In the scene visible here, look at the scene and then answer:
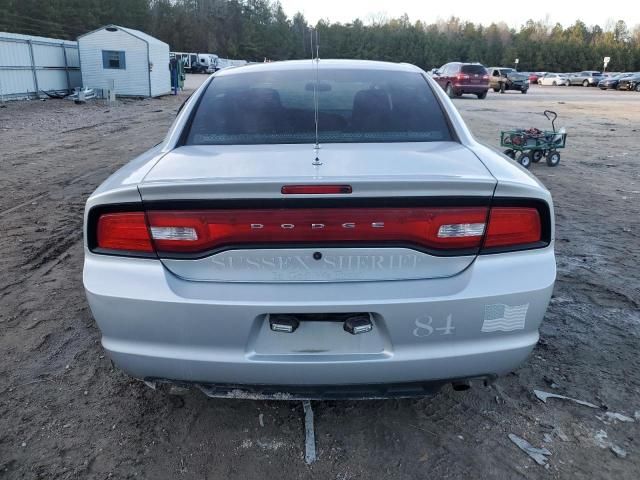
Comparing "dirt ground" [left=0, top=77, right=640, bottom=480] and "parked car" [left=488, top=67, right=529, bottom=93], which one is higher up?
"parked car" [left=488, top=67, right=529, bottom=93]

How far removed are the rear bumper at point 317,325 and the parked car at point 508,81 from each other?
128 feet

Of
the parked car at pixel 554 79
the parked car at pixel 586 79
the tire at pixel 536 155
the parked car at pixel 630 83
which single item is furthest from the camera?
the parked car at pixel 554 79

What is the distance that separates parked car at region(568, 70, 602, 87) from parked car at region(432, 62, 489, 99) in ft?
97.2

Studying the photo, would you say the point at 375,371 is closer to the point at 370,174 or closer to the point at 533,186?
the point at 370,174

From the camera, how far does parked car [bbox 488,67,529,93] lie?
1467 inches

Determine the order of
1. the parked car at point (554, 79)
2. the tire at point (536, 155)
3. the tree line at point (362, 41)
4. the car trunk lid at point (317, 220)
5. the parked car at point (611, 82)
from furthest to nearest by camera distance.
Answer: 1. the tree line at point (362, 41)
2. the parked car at point (554, 79)
3. the parked car at point (611, 82)
4. the tire at point (536, 155)
5. the car trunk lid at point (317, 220)

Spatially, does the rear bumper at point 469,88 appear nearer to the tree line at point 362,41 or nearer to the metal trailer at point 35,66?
the metal trailer at point 35,66

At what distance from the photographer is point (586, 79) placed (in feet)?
172

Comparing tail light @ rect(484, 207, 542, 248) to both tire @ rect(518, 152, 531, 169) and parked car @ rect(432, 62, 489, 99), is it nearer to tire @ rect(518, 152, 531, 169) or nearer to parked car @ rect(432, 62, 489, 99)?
tire @ rect(518, 152, 531, 169)

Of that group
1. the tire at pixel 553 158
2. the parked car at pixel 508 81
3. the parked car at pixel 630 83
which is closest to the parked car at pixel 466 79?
the parked car at pixel 508 81

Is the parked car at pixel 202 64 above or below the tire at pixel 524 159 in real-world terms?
above

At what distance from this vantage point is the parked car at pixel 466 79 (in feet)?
93.1

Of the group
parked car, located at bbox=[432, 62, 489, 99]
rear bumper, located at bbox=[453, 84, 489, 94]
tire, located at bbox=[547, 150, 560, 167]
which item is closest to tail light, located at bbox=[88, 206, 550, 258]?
tire, located at bbox=[547, 150, 560, 167]

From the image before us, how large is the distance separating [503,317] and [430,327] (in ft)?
0.98
